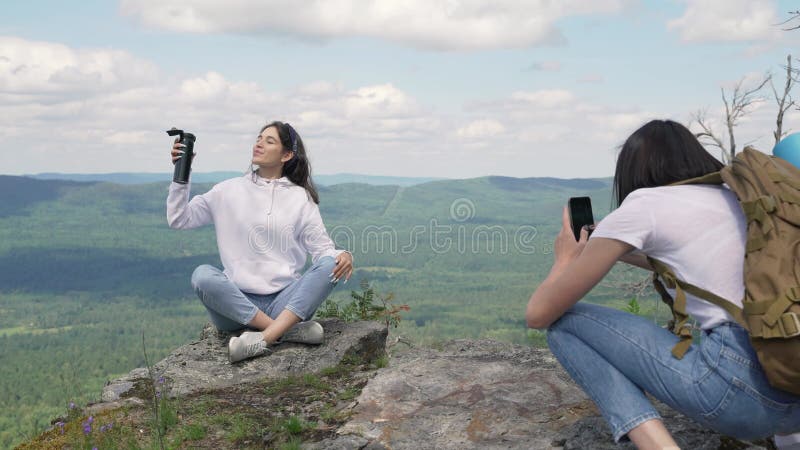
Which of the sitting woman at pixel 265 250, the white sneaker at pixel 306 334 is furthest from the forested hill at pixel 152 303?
the sitting woman at pixel 265 250

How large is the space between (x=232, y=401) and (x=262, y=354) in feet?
3.03

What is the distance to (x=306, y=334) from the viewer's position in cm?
621

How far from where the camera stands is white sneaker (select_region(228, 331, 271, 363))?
5.89m

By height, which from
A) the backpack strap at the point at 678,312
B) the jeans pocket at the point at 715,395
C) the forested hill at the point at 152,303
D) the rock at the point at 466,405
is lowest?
the forested hill at the point at 152,303

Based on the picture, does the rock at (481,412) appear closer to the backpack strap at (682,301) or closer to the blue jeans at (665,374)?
the blue jeans at (665,374)

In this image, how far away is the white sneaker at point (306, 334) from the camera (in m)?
6.20

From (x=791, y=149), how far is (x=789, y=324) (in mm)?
2002

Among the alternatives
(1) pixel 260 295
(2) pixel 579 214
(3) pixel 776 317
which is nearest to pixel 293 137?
(1) pixel 260 295

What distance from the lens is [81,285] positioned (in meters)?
190

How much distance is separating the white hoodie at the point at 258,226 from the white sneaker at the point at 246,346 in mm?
411

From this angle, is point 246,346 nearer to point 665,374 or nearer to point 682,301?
point 665,374

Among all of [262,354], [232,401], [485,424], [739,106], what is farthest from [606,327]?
[739,106]

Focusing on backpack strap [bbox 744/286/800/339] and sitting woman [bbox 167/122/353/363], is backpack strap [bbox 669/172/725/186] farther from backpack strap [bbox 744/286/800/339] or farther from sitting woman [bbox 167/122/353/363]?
sitting woman [bbox 167/122/353/363]

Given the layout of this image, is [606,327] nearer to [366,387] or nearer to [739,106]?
[366,387]
